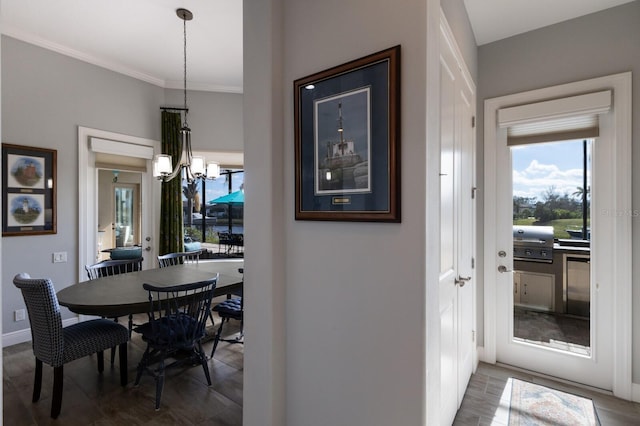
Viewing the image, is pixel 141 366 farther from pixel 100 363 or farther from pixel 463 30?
pixel 463 30

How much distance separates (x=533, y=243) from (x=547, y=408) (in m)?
1.30

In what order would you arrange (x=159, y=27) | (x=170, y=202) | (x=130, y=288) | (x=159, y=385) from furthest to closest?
(x=170, y=202), (x=159, y=27), (x=130, y=288), (x=159, y=385)

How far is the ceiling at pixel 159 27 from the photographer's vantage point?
261 cm

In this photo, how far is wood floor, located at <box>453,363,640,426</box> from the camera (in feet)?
7.48

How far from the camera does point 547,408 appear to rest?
2404 millimetres

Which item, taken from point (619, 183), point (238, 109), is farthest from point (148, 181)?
point (619, 183)

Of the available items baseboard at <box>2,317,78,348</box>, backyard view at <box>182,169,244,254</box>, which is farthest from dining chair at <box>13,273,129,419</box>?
backyard view at <box>182,169,244,254</box>

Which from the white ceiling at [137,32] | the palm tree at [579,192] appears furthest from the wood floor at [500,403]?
the white ceiling at [137,32]

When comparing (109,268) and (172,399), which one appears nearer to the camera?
(172,399)

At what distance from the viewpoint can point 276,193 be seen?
1.83 meters

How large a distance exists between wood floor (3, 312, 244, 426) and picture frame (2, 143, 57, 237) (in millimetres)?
1357

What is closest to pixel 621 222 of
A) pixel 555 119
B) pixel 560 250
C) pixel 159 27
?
pixel 560 250

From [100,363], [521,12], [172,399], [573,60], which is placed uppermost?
[521,12]

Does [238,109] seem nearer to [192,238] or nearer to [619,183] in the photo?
[192,238]
